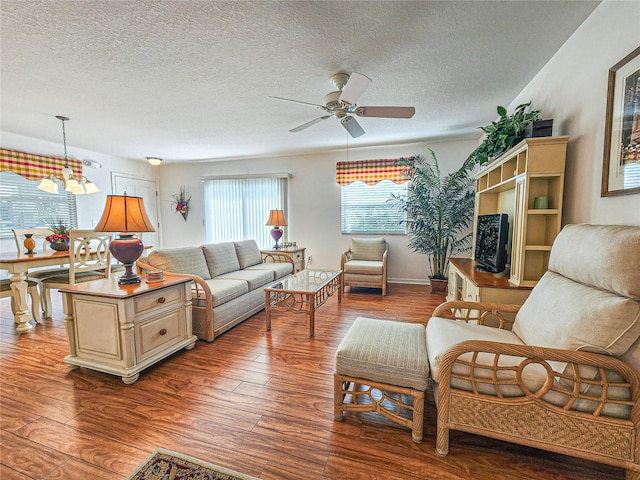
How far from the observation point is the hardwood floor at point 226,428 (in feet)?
4.20

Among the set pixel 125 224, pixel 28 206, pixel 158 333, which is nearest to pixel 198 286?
pixel 158 333

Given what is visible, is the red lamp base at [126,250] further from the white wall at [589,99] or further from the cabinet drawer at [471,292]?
the white wall at [589,99]

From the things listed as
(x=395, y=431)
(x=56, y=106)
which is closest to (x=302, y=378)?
(x=395, y=431)

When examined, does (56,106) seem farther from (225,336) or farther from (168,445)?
(168,445)

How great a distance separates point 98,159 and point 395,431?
6129mm

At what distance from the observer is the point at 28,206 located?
402 cm

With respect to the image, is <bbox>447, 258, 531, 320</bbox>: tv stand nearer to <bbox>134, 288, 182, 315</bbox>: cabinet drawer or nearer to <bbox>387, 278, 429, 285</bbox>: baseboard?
<bbox>387, 278, 429, 285</bbox>: baseboard

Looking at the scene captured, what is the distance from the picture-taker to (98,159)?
4.92 metres

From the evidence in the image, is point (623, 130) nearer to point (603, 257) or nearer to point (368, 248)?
point (603, 257)

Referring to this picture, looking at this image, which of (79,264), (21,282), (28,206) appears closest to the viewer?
(21,282)

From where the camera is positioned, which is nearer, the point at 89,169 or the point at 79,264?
the point at 79,264

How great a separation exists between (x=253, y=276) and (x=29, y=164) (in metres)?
3.74

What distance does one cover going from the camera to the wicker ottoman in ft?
4.62

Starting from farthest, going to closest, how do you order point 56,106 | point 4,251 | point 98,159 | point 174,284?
point 98,159 < point 4,251 < point 56,106 < point 174,284
